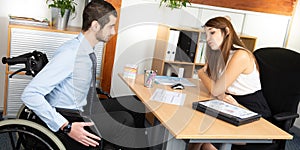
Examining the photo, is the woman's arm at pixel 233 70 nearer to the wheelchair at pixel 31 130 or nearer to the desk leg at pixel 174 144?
the desk leg at pixel 174 144

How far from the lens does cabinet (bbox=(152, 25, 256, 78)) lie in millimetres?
3209

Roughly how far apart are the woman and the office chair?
4.7 inches

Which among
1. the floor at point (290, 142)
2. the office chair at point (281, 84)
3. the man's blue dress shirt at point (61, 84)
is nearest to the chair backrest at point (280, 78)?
the office chair at point (281, 84)

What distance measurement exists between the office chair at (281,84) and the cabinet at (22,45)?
1610 millimetres

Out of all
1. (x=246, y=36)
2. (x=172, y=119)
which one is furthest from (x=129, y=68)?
(x=246, y=36)

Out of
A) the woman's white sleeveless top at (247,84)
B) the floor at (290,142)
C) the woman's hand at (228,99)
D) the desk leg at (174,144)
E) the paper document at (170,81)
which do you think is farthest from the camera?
the floor at (290,142)

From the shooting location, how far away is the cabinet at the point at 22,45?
8.93ft

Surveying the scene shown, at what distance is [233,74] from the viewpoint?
212 centimetres

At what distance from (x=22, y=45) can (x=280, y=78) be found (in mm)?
2040

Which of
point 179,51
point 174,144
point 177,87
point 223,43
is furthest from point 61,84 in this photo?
point 179,51

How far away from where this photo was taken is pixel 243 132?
161cm

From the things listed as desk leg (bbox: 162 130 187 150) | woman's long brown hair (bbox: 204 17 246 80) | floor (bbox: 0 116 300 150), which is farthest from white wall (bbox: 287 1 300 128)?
desk leg (bbox: 162 130 187 150)

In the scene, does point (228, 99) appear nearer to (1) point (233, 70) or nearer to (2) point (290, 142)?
(1) point (233, 70)

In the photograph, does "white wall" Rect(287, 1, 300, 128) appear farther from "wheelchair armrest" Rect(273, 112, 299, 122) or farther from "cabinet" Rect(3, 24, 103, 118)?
"cabinet" Rect(3, 24, 103, 118)
